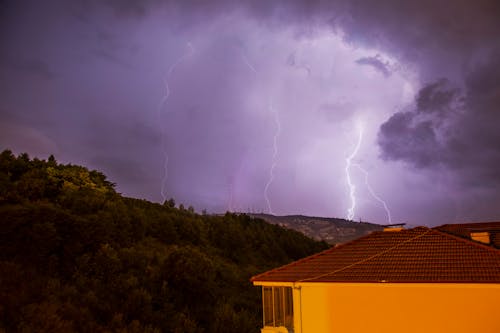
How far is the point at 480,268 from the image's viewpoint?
10.4 metres

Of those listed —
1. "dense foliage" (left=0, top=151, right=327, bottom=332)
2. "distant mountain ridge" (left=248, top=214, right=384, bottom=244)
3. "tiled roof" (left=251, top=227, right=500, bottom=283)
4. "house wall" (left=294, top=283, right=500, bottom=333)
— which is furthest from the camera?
"distant mountain ridge" (left=248, top=214, right=384, bottom=244)

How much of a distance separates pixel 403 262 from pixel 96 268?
14.4m

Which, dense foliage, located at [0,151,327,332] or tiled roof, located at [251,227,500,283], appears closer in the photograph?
tiled roof, located at [251,227,500,283]

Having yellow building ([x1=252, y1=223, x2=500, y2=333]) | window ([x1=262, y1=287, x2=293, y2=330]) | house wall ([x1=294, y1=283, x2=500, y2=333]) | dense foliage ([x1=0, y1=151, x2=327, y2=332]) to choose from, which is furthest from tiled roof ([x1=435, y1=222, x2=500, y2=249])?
dense foliage ([x1=0, y1=151, x2=327, y2=332])

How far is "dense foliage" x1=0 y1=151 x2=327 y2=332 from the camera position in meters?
15.7

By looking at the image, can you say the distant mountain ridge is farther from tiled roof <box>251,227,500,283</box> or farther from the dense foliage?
tiled roof <box>251,227,500,283</box>

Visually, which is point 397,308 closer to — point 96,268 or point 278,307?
point 278,307

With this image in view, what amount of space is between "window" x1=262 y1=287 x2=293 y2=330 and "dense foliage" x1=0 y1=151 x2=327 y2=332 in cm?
565

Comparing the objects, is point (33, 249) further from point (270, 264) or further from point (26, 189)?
point (270, 264)

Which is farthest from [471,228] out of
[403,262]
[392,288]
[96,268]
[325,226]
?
[325,226]

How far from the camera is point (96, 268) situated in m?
→ 20.3

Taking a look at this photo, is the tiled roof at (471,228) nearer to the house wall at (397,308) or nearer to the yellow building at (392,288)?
the yellow building at (392,288)

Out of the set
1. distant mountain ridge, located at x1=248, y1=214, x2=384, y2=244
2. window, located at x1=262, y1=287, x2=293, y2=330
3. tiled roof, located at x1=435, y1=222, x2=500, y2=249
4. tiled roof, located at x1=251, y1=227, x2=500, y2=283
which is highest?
distant mountain ridge, located at x1=248, y1=214, x2=384, y2=244

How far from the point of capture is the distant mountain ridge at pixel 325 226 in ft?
264
